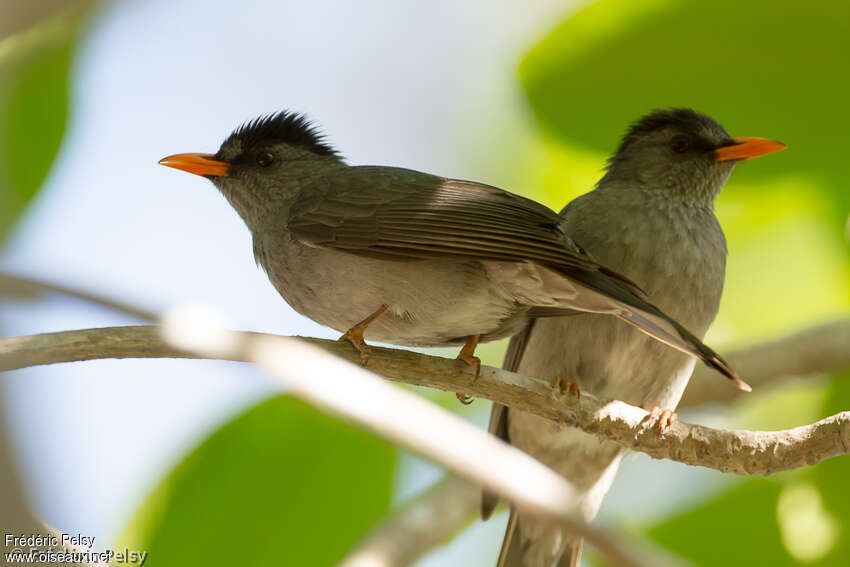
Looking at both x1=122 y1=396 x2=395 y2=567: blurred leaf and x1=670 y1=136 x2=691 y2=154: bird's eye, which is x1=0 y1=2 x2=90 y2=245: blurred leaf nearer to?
x1=122 y1=396 x2=395 y2=567: blurred leaf

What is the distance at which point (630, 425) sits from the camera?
3.36 metres

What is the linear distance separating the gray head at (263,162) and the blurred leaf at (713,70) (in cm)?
111

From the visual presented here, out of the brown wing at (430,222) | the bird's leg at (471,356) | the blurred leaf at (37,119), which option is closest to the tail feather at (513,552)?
the bird's leg at (471,356)

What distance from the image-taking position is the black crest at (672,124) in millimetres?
4578

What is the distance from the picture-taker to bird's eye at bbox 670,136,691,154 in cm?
461

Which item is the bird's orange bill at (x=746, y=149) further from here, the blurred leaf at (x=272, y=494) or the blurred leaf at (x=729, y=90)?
the blurred leaf at (x=272, y=494)

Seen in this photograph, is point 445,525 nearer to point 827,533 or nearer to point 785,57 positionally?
point 827,533

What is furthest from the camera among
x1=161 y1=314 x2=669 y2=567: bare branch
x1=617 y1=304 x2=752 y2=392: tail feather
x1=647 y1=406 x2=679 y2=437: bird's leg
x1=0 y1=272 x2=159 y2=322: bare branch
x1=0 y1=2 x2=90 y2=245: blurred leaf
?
x1=0 y1=2 x2=90 y2=245: blurred leaf

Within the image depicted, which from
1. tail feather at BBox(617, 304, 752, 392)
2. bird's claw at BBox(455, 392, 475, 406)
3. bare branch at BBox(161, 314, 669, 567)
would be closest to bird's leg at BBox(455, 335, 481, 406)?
bird's claw at BBox(455, 392, 475, 406)

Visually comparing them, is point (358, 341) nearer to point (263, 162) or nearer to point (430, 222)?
point (430, 222)

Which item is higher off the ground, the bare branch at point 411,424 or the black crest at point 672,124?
the black crest at point 672,124

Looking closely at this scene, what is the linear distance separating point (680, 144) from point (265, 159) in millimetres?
2034

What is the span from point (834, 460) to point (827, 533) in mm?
349

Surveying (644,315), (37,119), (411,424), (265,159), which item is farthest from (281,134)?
(411,424)
